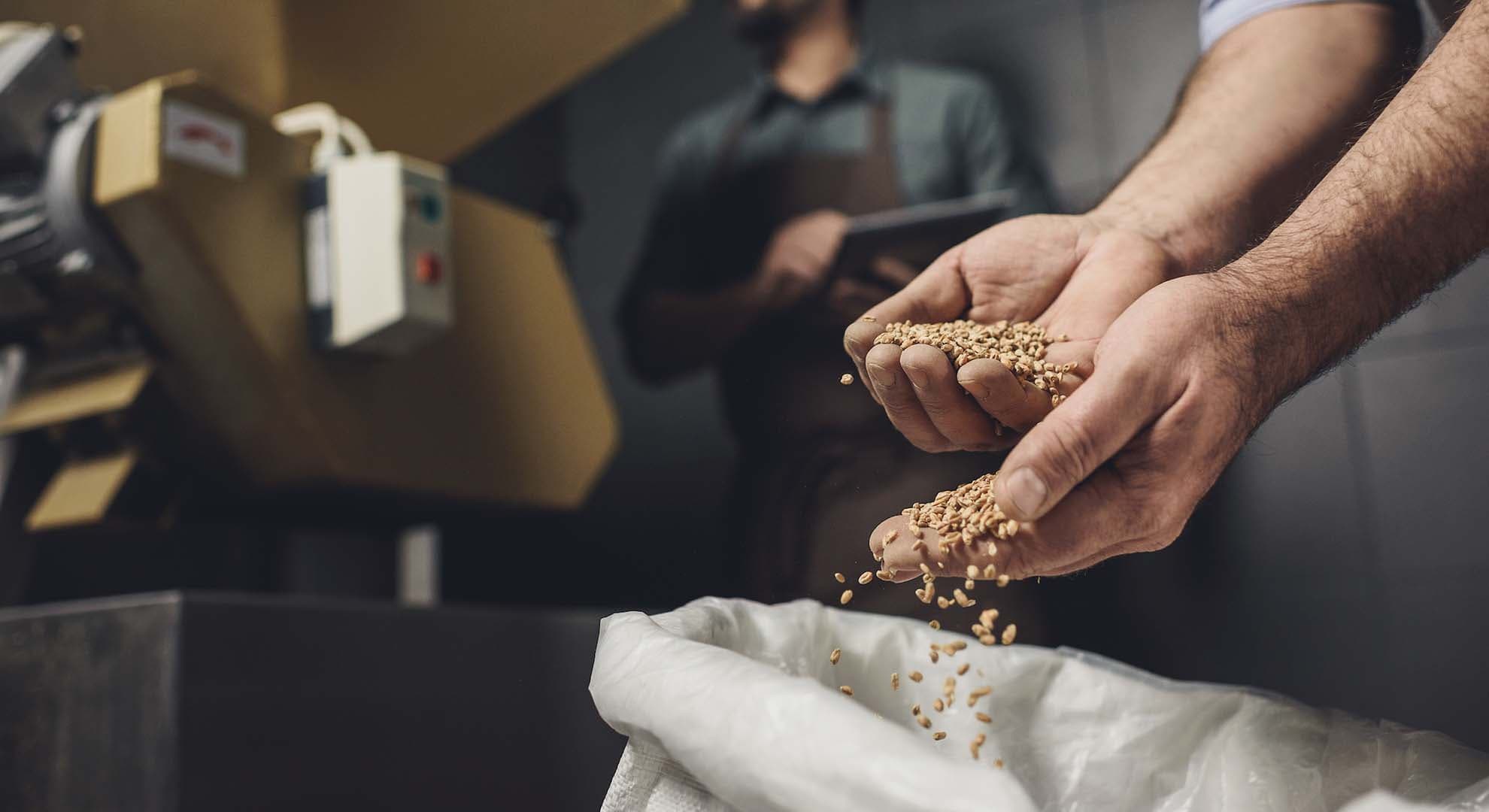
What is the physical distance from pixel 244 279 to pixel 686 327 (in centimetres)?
99

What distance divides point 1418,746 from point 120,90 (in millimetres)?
1493

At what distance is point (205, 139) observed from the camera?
1150 millimetres

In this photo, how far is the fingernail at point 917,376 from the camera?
24.2 inches

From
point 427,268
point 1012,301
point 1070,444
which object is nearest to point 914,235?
point 1012,301

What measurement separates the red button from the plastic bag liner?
73 cm

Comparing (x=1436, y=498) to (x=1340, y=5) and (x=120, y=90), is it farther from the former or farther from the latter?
(x=120, y=90)

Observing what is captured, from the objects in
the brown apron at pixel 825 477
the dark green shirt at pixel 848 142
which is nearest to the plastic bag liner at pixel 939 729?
the brown apron at pixel 825 477

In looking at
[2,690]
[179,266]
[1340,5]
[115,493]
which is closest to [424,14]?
[179,266]

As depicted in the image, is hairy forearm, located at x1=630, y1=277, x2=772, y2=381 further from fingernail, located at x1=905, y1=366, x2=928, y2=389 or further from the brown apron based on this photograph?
fingernail, located at x1=905, y1=366, x2=928, y2=389

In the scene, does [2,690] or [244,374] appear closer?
[2,690]

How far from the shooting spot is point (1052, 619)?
102cm

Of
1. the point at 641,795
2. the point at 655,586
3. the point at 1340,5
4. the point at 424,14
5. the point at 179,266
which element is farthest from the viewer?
the point at 655,586

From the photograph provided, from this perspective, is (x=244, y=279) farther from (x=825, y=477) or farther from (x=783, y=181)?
(x=783, y=181)

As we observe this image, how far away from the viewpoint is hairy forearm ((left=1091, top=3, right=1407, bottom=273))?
31.6 inches
